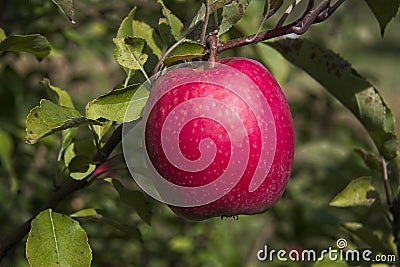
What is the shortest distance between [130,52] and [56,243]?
0.91ft

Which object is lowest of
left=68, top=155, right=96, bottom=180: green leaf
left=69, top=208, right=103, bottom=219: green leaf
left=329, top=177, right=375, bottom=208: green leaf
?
left=69, top=208, right=103, bottom=219: green leaf

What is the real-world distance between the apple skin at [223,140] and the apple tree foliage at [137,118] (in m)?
0.04

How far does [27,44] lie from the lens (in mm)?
1047

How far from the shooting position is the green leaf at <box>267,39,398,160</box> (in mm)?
1168

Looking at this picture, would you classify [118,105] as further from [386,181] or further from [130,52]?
[386,181]

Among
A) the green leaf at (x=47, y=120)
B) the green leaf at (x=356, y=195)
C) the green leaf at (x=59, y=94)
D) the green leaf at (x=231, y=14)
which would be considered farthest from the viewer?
the green leaf at (x=356, y=195)

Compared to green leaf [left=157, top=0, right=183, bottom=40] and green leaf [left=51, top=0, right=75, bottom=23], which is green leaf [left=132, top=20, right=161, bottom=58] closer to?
green leaf [left=157, top=0, right=183, bottom=40]

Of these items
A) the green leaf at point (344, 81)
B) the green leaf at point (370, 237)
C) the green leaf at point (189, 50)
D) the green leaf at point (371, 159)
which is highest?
the green leaf at point (189, 50)

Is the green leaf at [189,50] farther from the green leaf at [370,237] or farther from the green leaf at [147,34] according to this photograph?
the green leaf at [370,237]

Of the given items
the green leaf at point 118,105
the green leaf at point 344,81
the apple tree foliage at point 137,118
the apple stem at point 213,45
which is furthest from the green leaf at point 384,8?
the green leaf at point 118,105

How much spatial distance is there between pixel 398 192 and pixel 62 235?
615 mm

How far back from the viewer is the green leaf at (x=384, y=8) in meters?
1.01

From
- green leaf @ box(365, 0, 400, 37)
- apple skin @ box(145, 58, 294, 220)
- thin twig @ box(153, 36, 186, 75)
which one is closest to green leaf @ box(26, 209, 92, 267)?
apple skin @ box(145, 58, 294, 220)

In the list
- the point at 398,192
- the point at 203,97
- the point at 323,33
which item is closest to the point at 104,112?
the point at 203,97
